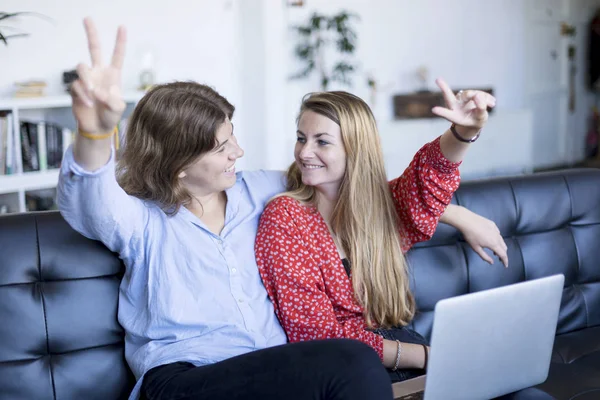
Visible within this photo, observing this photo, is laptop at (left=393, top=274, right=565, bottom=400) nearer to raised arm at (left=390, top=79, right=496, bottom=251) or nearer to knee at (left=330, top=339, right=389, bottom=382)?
knee at (left=330, top=339, right=389, bottom=382)

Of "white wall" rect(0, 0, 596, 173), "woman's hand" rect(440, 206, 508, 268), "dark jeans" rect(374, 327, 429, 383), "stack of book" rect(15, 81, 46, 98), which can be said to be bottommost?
"dark jeans" rect(374, 327, 429, 383)

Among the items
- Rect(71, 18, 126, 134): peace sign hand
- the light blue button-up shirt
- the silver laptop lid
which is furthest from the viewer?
the light blue button-up shirt

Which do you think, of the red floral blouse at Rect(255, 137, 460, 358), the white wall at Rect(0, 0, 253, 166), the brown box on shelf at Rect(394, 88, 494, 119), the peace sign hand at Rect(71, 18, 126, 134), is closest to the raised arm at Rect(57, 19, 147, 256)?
the peace sign hand at Rect(71, 18, 126, 134)

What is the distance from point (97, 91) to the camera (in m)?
1.28

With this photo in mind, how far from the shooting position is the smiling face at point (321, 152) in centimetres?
186

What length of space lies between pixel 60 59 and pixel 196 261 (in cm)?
339

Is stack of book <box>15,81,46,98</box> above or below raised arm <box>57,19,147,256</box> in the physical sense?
above

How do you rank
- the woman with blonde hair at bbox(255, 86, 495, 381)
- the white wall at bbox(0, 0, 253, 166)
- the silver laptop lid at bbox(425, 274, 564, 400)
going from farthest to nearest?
the white wall at bbox(0, 0, 253, 166) → the woman with blonde hair at bbox(255, 86, 495, 381) → the silver laptop lid at bbox(425, 274, 564, 400)

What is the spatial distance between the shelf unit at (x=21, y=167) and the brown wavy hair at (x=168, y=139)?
2.55 meters

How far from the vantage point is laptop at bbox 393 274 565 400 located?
1.39 metres

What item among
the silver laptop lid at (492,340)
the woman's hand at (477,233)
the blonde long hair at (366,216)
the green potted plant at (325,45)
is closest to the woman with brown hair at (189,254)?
the silver laptop lid at (492,340)

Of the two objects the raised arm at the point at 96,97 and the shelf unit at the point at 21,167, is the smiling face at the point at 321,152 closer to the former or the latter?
the raised arm at the point at 96,97

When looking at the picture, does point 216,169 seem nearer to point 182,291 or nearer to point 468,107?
point 182,291

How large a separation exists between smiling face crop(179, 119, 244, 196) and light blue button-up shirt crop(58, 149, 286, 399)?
88 mm
